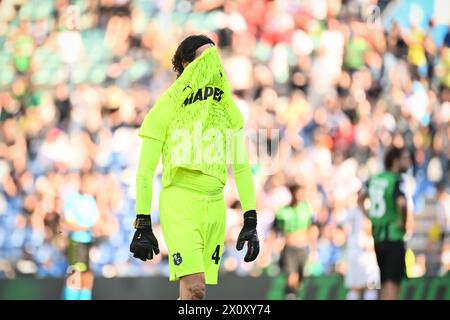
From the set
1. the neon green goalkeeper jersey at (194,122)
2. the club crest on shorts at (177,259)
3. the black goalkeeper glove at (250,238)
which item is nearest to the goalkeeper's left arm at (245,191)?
the black goalkeeper glove at (250,238)

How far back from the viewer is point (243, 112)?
10648mm

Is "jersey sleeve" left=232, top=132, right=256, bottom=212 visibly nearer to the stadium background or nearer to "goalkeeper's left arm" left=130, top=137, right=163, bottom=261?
"goalkeeper's left arm" left=130, top=137, right=163, bottom=261

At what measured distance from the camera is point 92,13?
10.9 m

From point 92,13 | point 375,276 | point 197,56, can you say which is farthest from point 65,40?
point 197,56

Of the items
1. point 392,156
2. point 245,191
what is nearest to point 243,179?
point 245,191

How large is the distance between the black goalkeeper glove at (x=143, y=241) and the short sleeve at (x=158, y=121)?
439 millimetres

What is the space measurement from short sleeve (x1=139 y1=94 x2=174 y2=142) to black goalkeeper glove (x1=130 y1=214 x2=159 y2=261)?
0.44 meters

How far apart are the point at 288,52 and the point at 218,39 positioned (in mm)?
722

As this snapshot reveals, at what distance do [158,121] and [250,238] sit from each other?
84 cm

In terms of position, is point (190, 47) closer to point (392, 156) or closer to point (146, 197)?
point (146, 197)

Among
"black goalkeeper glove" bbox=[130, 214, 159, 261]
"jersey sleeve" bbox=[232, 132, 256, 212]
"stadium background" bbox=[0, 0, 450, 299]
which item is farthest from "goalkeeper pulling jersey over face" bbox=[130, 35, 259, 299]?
"stadium background" bbox=[0, 0, 450, 299]

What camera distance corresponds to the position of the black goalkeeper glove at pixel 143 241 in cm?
572

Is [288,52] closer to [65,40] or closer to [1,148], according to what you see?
[65,40]

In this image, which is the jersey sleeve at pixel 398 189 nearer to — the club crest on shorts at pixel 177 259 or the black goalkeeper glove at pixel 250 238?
the black goalkeeper glove at pixel 250 238
